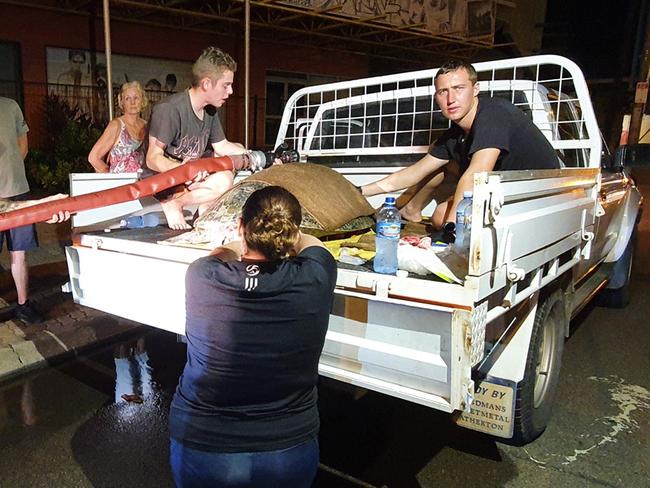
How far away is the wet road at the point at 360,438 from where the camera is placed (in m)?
3.04

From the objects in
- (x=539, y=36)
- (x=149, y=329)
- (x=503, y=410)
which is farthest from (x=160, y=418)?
(x=539, y=36)

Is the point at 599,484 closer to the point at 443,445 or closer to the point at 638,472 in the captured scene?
the point at 638,472

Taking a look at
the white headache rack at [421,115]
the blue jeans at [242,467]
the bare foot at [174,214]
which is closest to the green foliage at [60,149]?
the white headache rack at [421,115]

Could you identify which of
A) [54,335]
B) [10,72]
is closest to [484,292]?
[54,335]

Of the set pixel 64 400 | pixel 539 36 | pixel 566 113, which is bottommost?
pixel 64 400

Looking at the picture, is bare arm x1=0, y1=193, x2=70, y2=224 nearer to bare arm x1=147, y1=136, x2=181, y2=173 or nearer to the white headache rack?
bare arm x1=147, y1=136, x2=181, y2=173

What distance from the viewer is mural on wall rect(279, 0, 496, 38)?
12.5m

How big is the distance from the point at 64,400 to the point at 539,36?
26.6 metres

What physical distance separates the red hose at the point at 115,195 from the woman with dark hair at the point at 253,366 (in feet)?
4.85

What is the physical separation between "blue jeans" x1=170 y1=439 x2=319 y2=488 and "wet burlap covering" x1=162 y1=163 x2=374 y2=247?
54.0 inches

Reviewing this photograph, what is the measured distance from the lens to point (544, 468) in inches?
124

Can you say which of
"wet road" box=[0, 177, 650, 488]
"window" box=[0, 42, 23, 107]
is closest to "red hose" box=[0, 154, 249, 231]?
"wet road" box=[0, 177, 650, 488]

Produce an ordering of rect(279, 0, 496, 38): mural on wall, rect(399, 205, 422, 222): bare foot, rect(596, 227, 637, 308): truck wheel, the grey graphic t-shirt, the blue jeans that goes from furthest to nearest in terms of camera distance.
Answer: rect(279, 0, 496, 38): mural on wall < rect(596, 227, 637, 308): truck wheel < rect(399, 205, 422, 222): bare foot < the grey graphic t-shirt < the blue jeans

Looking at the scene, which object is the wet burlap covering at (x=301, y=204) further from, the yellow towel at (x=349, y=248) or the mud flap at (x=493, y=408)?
the mud flap at (x=493, y=408)
